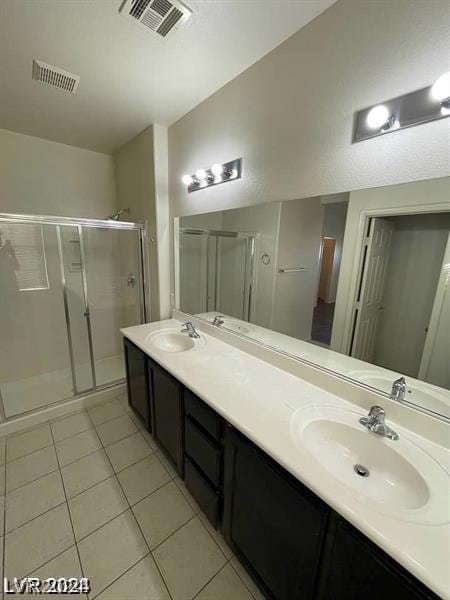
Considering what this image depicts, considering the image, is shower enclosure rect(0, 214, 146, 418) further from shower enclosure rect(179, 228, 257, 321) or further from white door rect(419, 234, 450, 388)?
white door rect(419, 234, 450, 388)

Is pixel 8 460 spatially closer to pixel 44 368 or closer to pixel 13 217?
pixel 44 368

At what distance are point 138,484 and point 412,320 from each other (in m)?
1.85

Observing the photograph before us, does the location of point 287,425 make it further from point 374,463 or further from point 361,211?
point 361,211

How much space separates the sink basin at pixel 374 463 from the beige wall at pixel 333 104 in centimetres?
100

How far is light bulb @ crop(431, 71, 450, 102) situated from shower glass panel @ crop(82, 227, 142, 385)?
2360 millimetres

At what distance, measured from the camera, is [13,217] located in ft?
6.05

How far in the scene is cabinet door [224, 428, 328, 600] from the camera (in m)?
0.78

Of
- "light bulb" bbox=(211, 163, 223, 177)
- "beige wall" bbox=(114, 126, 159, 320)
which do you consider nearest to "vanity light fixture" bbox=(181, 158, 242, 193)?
"light bulb" bbox=(211, 163, 223, 177)

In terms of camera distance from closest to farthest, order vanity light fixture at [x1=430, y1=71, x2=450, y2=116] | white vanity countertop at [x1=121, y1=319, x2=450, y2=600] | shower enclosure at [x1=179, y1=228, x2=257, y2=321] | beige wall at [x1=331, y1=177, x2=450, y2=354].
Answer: white vanity countertop at [x1=121, y1=319, x2=450, y2=600]
vanity light fixture at [x1=430, y1=71, x2=450, y2=116]
beige wall at [x1=331, y1=177, x2=450, y2=354]
shower enclosure at [x1=179, y1=228, x2=257, y2=321]

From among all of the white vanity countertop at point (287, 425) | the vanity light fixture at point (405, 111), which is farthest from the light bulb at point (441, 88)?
the white vanity countertop at point (287, 425)

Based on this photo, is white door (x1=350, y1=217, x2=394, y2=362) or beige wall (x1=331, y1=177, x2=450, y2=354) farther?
white door (x1=350, y1=217, x2=394, y2=362)

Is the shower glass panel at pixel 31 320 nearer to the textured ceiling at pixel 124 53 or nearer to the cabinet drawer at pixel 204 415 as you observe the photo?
the textured ceiling at pixel 124 53

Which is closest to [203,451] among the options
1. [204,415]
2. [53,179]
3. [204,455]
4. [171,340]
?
[204,455]

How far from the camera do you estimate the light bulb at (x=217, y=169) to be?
66.0 inches
